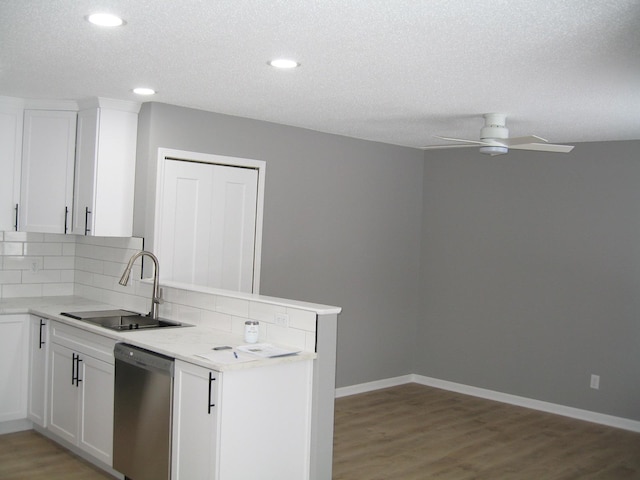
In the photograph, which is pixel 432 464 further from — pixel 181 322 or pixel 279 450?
pixel 181 322

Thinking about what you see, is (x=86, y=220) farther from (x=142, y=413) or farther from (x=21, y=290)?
(x=142, y=413)

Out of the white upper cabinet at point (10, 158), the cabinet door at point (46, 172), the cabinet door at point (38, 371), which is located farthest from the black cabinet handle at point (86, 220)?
the cabinet door at point (38, 371)

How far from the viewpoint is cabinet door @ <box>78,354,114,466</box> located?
3.90 metres


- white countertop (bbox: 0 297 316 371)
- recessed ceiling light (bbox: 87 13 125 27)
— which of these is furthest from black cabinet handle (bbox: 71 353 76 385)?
recessed ceiling light (bbox: 87 13 125 27)

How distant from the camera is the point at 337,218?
6.17m

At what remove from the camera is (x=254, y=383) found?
3.30 metres

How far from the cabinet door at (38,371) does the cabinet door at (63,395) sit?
0.33ft

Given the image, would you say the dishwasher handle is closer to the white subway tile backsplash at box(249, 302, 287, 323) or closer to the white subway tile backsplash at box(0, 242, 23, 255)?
the white subway tile backsplash at box(249, 302, 287, 323)

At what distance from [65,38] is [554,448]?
169 inches

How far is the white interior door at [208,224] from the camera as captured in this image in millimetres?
4977

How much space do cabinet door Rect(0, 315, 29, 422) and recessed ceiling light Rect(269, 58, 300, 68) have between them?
2642 millimetres

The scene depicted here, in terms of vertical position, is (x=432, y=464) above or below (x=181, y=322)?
below

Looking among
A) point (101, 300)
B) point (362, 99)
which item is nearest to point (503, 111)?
point (362, 99)

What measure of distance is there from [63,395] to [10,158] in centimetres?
187
